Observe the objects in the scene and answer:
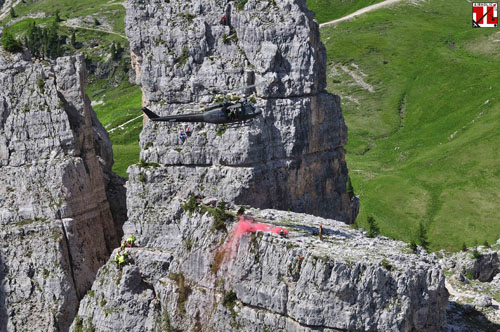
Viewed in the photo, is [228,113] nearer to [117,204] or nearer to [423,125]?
[117,204]

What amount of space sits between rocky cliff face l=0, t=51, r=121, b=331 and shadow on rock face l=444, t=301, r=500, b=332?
3731 cm

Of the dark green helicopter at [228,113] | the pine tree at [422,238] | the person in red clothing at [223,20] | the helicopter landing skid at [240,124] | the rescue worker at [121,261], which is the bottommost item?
the pine tree at [422,238]

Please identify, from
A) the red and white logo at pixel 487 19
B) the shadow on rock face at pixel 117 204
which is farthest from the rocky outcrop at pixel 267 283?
the red and white logo at pixel 487 19

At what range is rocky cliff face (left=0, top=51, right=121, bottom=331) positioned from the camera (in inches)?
2405

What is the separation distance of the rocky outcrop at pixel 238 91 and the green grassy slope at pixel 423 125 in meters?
44.0

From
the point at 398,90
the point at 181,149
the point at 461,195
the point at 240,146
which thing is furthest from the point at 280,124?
the point at 398,90

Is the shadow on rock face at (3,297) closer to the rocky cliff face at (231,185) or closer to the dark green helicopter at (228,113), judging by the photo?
the rocky cliff face at (231,185)

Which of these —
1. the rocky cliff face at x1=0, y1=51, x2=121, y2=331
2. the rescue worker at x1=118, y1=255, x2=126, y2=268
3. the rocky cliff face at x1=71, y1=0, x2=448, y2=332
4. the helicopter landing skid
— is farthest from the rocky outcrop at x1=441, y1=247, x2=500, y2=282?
the rocky cliff face at x1=0, y1=51, x2=121, y2=331

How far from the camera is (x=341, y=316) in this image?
143ft

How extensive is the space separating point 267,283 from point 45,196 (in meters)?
27.9

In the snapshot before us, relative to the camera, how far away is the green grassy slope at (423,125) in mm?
103000

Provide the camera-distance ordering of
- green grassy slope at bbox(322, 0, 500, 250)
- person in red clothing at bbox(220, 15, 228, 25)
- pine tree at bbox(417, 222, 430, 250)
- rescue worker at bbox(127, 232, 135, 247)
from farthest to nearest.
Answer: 1. green grassy slope at bbox(322, 0, 500, 250)
2. pine tree at bbox(417, 222, 430, 250)
3. person in red clothing at bbox(220, 15, 228, 25)
4. rescue worker at bbox(127, 232, 135, 247)

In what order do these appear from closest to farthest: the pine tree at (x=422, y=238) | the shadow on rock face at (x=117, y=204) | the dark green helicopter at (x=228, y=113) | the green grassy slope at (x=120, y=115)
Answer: the dark green helicopter at (x=228, y=113) → the shadow on rock face at (x=117, y=204) → the pine tree at (x=422, y=238) → the green grassy slope at (x=120, y=115)

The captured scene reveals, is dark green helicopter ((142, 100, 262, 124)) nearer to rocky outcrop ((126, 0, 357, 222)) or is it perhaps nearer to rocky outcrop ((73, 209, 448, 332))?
rocky outcrop ((126, 0, 357, 222))
